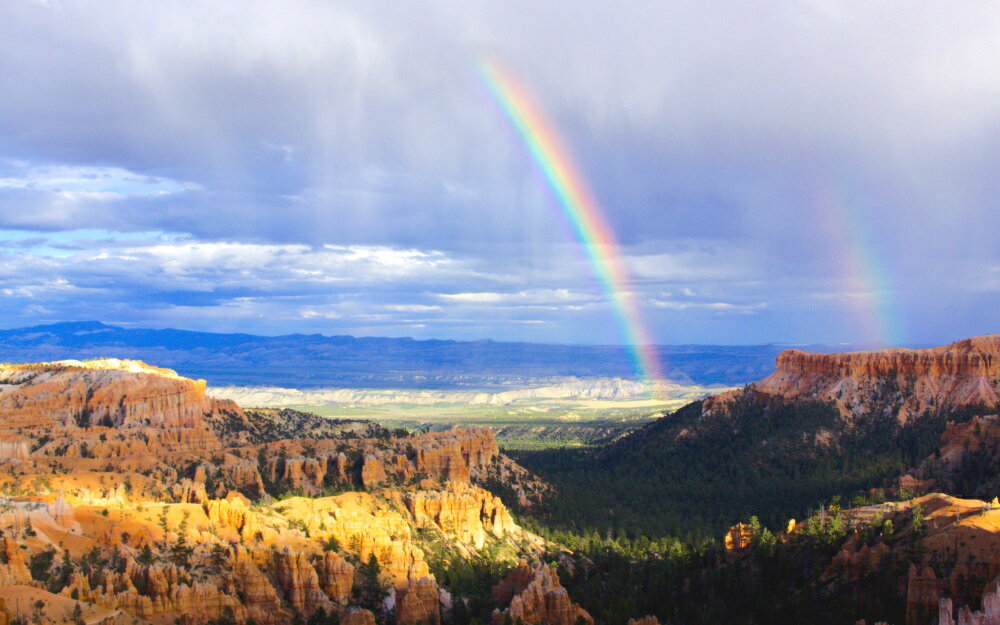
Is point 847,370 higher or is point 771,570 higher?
point 847,370

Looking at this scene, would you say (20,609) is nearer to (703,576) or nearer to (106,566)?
(106,566)

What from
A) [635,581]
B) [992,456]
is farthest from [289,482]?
[992,456]

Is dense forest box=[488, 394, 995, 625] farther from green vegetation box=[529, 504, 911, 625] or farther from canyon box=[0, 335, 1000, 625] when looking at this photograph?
canyon box=[0, 335, 1000, 625]

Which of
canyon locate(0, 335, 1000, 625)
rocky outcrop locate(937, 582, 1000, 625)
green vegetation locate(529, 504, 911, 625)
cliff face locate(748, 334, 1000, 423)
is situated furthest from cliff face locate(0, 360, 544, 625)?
cliff face locate(748, 334, 1000, 423)

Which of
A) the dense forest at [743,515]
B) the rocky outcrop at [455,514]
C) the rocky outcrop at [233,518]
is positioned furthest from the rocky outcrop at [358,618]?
the rocky outcrop at [455,514]

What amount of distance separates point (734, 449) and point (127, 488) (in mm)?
116061

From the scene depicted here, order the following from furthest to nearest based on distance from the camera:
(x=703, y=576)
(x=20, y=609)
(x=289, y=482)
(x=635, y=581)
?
(x=289, y=482) → (x=635, y=581) → (x=703, y=576) → (x=20, y=609)

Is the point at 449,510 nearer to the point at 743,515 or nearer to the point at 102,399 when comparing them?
the point at 743,515

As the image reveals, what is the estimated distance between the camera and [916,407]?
177375 mm

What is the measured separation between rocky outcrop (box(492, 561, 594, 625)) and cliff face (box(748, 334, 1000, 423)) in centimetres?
11844

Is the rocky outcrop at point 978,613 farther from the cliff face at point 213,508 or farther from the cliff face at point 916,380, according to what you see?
the cliff face at point 916,380

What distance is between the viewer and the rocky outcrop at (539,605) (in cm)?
7281

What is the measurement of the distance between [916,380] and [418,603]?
5496 inches

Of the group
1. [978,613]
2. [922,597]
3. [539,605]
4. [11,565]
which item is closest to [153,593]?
[11,565]
